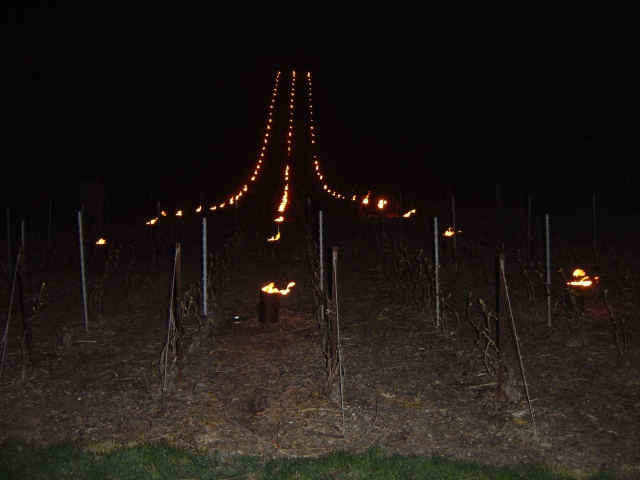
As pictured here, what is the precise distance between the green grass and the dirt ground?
9.2 inches

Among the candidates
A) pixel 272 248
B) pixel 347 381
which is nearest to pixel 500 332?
pixel 347 381

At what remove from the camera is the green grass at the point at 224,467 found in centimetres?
390

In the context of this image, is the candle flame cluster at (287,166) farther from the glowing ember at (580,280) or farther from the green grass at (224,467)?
the green grass at (224,467)

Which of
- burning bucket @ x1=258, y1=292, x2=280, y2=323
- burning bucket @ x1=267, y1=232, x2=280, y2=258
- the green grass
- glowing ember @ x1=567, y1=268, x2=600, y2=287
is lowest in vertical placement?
the green grass

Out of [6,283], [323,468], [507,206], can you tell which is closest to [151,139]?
[507,206]

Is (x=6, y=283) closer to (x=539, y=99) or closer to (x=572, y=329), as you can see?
(x=572, y=329)

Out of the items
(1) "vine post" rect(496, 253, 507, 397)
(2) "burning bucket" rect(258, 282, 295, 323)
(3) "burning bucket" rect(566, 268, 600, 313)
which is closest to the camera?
(1) "vine post" rect(496, 253, 507, 397)

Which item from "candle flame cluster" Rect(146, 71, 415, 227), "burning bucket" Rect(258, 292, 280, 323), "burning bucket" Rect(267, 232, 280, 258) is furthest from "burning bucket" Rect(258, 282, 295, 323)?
"candle flame cluster" Rect(146, 71, 415, 227)

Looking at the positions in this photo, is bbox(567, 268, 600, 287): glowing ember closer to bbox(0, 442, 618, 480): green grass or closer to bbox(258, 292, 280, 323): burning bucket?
bbox(258, 292, 280, 323): burning bucket

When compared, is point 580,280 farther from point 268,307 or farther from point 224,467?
point 224,467

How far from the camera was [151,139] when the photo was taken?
38875 mm

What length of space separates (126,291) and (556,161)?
21.4m

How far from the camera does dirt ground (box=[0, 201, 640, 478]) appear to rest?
456cm

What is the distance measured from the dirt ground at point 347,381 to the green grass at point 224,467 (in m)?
0.23
